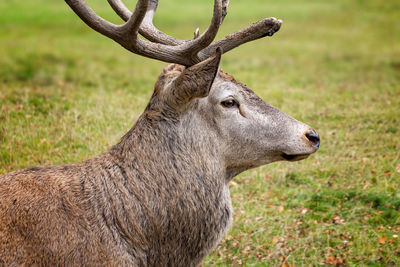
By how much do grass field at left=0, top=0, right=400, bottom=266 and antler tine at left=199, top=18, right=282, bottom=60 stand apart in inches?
97.1

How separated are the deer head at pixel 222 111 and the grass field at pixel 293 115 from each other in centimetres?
176

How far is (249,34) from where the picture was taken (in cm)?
428

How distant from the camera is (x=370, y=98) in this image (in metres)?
11.6

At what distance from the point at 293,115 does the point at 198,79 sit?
6.44 metres

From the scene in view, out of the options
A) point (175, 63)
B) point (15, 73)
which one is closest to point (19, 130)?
point (175, 63)

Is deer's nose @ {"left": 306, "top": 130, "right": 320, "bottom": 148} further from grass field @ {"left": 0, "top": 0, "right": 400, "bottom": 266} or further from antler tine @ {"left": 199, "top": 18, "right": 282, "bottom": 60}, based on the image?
grass field @ {"left": 0, "top": 0, "right": 400, "bottom": 266}

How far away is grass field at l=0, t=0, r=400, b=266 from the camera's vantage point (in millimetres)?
5965

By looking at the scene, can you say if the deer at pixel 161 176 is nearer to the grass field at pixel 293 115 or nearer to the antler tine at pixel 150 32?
the antler tine at pixel 150 32

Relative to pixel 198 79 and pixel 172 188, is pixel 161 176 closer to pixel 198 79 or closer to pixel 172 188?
pixel 172 188

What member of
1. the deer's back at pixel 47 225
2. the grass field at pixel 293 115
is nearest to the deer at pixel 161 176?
the deer's back at pixel 47 225

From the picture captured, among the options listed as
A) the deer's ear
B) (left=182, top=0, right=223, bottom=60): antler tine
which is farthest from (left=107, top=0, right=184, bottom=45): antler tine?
the deer's ear

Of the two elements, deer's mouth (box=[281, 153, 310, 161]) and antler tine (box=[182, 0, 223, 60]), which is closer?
antler tine (box=[182, 0, 223, 60])

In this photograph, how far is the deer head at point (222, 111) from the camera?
165 inches

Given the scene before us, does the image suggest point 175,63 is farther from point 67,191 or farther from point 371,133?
point 371,133
